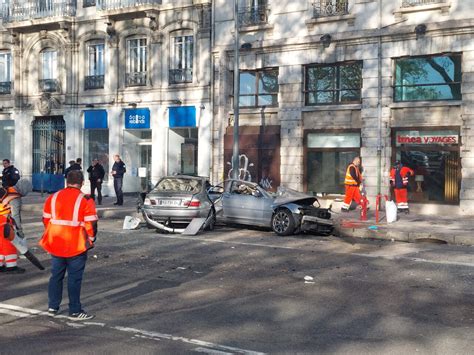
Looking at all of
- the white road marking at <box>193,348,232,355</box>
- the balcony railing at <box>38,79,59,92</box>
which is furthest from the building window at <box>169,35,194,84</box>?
the white road marking at <box>193,348,232,355</box>

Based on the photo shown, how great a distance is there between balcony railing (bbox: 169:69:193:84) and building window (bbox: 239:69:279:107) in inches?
97.2

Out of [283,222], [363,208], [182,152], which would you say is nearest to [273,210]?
[283,222]

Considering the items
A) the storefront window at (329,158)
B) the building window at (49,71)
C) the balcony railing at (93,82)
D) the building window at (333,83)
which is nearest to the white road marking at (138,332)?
the storefront window at (329,158)

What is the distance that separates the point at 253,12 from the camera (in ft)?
78.7

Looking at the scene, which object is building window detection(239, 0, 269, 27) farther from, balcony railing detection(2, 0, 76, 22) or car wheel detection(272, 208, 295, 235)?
car wheel detection(272, 208, 295, 235)

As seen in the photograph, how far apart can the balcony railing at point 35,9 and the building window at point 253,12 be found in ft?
28.5

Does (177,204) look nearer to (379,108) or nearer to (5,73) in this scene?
(379,108)

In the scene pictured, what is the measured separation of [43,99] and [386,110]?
15928 millimetres

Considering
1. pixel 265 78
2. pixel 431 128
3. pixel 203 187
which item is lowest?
pixel 203 187

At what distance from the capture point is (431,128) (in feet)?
67.1

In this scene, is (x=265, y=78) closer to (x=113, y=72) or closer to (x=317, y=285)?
(x=113, y=72)

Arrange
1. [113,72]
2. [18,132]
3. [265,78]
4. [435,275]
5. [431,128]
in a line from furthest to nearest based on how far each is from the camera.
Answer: [18,132], [113,72], [265,78], [431,128], [435,275]

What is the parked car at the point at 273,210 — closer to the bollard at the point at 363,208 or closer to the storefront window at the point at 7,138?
the bollard at the point at 363,208

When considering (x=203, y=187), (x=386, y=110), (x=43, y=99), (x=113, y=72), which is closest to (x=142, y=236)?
(x=203, y=187)
